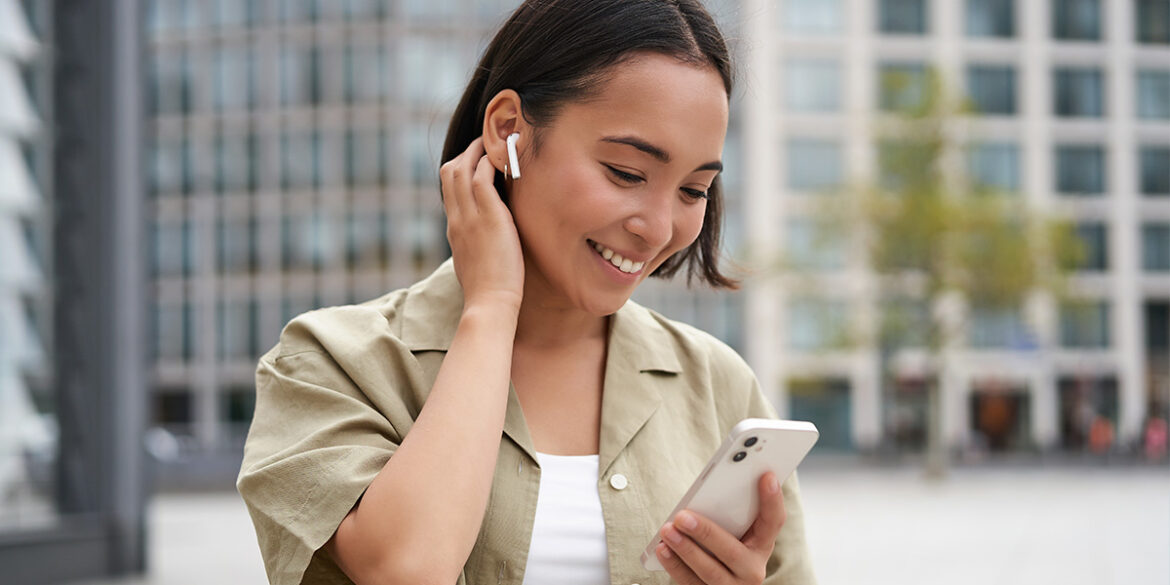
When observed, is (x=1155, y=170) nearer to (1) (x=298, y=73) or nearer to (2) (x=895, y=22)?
→ (2) (x=895, y=22)

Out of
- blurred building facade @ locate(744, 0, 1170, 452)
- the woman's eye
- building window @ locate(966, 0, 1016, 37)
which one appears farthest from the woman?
building window @ locate(966, 0, 1016, 37)

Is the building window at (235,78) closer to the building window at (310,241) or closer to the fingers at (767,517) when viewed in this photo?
the building window at (310,241)

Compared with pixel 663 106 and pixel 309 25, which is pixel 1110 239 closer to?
pixel 309 25

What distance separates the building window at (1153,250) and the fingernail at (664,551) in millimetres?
45757

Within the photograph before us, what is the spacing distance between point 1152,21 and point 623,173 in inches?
1840

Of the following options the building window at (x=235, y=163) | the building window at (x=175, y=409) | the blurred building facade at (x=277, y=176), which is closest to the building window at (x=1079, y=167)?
the blurred building facade at (x=277, y=176)

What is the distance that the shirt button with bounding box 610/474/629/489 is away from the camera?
1946 millimetres

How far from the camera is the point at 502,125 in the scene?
1.97m

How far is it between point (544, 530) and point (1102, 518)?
710 inches

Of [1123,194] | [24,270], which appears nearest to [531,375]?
[24,270]

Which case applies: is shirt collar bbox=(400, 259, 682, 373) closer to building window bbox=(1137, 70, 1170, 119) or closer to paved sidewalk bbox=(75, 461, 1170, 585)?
paved sidewalk bbox=(75, 461, 1170, 585)

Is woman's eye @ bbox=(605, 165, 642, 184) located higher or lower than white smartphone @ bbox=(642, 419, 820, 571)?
higher

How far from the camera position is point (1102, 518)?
59.4 ft

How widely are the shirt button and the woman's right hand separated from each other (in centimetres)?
30
